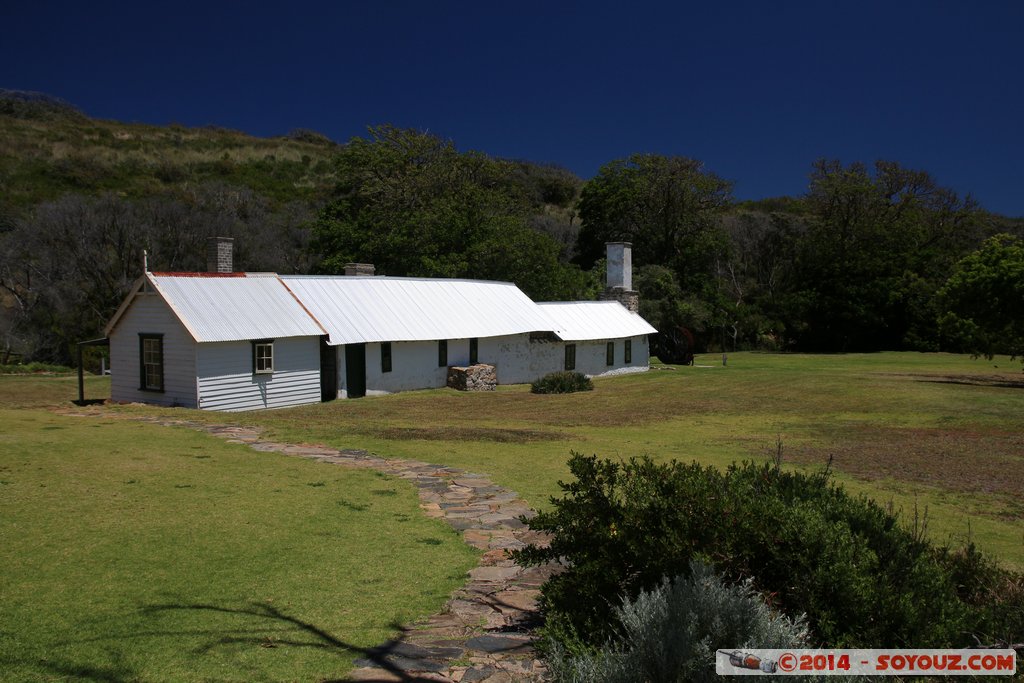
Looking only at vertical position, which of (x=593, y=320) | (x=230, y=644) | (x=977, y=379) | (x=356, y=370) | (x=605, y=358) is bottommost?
(x=977, y=379)

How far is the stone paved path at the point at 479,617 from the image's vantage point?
16.8 feet

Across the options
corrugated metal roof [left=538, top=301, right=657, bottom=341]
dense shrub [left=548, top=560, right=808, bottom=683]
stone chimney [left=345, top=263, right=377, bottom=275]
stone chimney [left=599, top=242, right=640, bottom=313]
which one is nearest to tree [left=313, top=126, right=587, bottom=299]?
stone chimney [left=599, top=242, right=640, bottom=313]

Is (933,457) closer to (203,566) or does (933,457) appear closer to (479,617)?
(479,617)

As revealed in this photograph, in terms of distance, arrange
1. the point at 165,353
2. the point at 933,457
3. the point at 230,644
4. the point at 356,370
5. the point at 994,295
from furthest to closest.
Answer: the point at 994,295
the point at 356,370
the point at 165,353
the point at 933,457
the point at 230,644

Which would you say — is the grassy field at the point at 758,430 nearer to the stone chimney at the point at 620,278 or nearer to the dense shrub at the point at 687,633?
the dense shrub at the point at 687,633

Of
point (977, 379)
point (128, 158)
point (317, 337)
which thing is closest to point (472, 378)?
point (317, 337)

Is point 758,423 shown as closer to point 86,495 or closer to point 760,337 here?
point 86,495

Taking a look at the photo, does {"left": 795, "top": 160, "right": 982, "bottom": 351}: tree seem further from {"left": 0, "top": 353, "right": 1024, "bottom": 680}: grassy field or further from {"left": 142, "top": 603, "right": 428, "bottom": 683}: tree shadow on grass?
{"left": 142, "top": 603, "right": 428, "bottom": 683}: tree shadow on grass

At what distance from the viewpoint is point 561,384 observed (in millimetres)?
31469

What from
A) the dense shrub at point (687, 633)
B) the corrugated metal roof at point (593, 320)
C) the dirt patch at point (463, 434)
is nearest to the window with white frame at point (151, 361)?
the dirt patch at point (463, 434)

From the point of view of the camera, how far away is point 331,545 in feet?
25.8

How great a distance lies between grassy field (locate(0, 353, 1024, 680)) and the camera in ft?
18.1

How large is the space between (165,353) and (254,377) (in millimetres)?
2658

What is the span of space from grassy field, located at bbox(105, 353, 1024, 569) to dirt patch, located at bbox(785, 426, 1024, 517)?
4cm
